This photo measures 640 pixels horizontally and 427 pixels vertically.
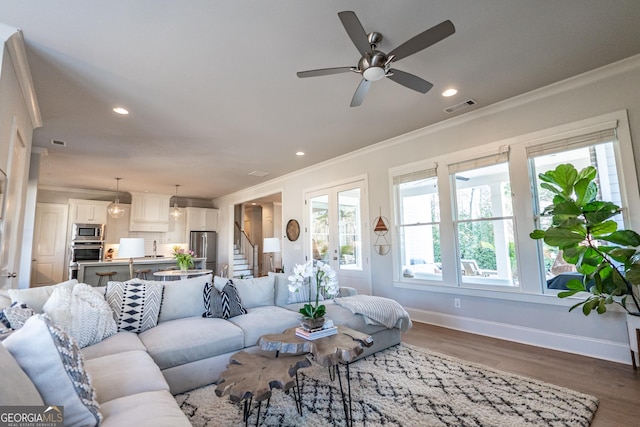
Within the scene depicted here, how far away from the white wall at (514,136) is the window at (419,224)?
22cm

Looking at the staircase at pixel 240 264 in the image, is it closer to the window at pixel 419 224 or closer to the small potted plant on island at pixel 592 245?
the window at pixel 419 224

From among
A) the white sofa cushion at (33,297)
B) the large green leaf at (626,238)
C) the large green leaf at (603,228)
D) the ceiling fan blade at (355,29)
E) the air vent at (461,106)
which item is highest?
the air vent at (461,106)

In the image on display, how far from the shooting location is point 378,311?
3121 millimetres

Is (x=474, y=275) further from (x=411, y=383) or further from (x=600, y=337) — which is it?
(x=411, y=383)

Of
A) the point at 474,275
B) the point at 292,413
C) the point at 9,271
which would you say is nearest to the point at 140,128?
the point at 9,271

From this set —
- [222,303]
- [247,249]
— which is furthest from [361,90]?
[247,249]

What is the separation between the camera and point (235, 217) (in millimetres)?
10367

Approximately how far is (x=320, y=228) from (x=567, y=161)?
4.00 m

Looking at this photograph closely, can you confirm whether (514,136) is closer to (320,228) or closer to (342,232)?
(342,232)

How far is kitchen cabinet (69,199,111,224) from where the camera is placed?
7695 millimetres

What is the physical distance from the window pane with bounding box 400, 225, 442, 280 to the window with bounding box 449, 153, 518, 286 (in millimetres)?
338

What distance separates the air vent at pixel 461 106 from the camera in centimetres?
356

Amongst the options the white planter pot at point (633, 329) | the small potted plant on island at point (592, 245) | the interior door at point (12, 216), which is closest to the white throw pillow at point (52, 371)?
the interior door at point (12, 216)

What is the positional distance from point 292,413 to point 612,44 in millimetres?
3953
